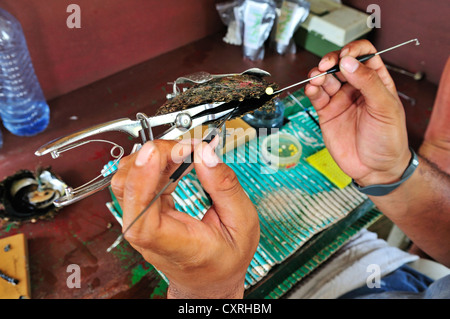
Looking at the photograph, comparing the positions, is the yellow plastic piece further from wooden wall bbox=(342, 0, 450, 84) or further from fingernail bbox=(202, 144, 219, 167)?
wooden wall bbox=(342, 0, 450, 84)

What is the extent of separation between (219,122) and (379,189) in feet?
2.21

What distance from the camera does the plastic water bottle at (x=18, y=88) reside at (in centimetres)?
146

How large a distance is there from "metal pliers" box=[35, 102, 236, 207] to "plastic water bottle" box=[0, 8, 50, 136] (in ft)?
2.79

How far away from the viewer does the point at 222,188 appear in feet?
2.76

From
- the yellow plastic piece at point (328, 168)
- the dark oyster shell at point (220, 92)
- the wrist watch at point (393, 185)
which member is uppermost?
the dark oyster shell at point (220, 92)

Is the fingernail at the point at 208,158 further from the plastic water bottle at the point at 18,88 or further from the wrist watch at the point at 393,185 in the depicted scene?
the plastic water bottle at the point at 18,88

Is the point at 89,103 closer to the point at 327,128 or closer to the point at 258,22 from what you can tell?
the point at 258,22

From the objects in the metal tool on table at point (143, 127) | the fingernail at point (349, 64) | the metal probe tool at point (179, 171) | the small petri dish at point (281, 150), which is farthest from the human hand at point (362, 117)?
the metal probe tool at point (179, 171)

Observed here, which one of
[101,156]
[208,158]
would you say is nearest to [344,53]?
[208,158]

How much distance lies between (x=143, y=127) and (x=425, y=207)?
1110mm

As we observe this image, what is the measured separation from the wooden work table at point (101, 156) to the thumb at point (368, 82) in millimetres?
657

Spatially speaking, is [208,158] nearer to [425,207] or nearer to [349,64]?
[349,64]

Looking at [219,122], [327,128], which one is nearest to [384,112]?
[327,128]

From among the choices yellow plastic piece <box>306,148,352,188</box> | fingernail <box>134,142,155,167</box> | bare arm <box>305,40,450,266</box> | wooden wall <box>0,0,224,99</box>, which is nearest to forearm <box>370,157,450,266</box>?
bare arm <box>305,40,450,266</box>
